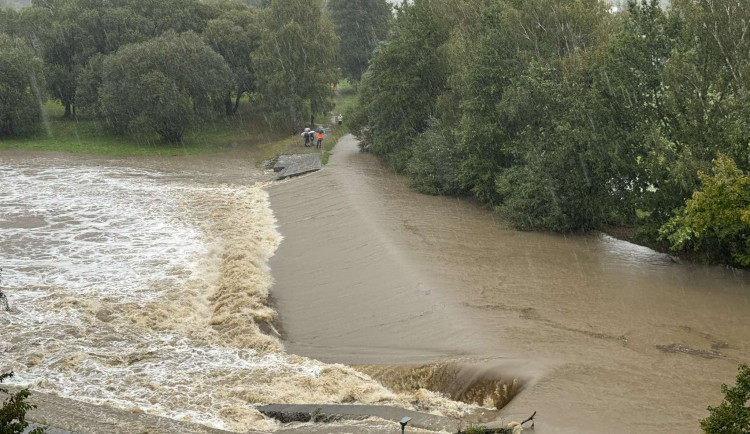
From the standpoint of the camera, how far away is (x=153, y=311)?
20484 millimetres

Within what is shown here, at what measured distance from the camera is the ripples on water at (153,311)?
51.7ft

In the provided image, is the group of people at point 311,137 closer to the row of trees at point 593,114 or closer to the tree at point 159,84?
the tree at point 159,84

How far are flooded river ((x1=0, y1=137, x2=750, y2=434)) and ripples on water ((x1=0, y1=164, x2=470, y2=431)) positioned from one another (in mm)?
64

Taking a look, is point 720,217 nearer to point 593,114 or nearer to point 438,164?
point 593,114

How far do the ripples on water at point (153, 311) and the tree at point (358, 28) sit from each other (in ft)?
143

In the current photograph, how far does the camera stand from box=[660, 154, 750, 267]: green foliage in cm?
1811

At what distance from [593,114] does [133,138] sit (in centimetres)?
3912

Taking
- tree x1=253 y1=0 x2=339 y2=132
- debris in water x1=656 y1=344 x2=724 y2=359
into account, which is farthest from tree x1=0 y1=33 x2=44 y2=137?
debris in water x1=656 y1=344 x2=724 y2=359

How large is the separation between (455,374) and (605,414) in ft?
11.0

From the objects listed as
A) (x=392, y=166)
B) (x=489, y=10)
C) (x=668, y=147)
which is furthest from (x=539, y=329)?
(x=392, y=166)

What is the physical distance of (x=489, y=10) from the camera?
106 feet

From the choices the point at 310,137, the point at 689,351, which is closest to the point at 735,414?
the point at 689,351

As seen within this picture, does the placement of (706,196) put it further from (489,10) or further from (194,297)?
(489,10)

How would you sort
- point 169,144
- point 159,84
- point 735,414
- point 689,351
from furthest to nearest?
point 169,144, point 159,84, point 689,351, point 735,414
